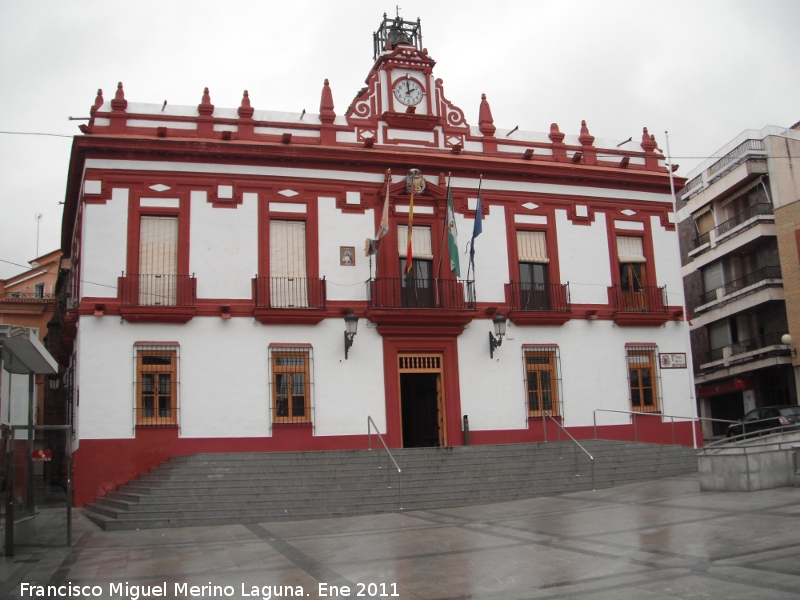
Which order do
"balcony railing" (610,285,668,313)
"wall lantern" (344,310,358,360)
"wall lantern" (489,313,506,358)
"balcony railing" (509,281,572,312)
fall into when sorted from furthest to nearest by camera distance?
"balcony railing" (610,285,668,313) < "balcony railing" (509,281,572,312) < "wall lantern" (489,313,506,358) < "wall lantern" (344,310,358,360)

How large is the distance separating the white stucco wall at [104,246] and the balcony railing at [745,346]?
25.6 metres

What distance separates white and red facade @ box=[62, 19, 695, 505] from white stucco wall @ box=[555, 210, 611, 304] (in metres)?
0.05

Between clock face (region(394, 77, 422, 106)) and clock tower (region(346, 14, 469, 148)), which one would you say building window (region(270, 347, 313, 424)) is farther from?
clock face (region(394, 77, 422, 106))

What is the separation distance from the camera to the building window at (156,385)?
18453 mm

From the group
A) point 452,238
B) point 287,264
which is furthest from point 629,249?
point 287,264

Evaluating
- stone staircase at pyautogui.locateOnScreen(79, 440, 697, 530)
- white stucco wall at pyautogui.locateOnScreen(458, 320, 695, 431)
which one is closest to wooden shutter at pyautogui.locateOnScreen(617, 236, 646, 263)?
white stucco wall at pyautogui.locateOnScreen(458, 320, 695, 431)

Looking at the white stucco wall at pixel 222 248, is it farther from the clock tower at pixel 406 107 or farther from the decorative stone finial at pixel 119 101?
the clock tower at pixel 406 107

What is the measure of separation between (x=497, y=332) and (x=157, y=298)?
8.59 metres

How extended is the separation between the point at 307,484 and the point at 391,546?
538cm

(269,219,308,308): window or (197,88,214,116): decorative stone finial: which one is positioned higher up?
(197,88,214,116): decorative stone finial

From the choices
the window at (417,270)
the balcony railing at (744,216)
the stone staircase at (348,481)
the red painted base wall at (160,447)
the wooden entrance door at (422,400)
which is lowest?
the stone staircase at (348,481)

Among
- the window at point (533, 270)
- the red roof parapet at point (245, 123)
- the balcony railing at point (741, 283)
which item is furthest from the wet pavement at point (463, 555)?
the balcony railing at point (741, 283)

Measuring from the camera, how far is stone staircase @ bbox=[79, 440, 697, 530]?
590 inches

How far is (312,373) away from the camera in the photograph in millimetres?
19672
